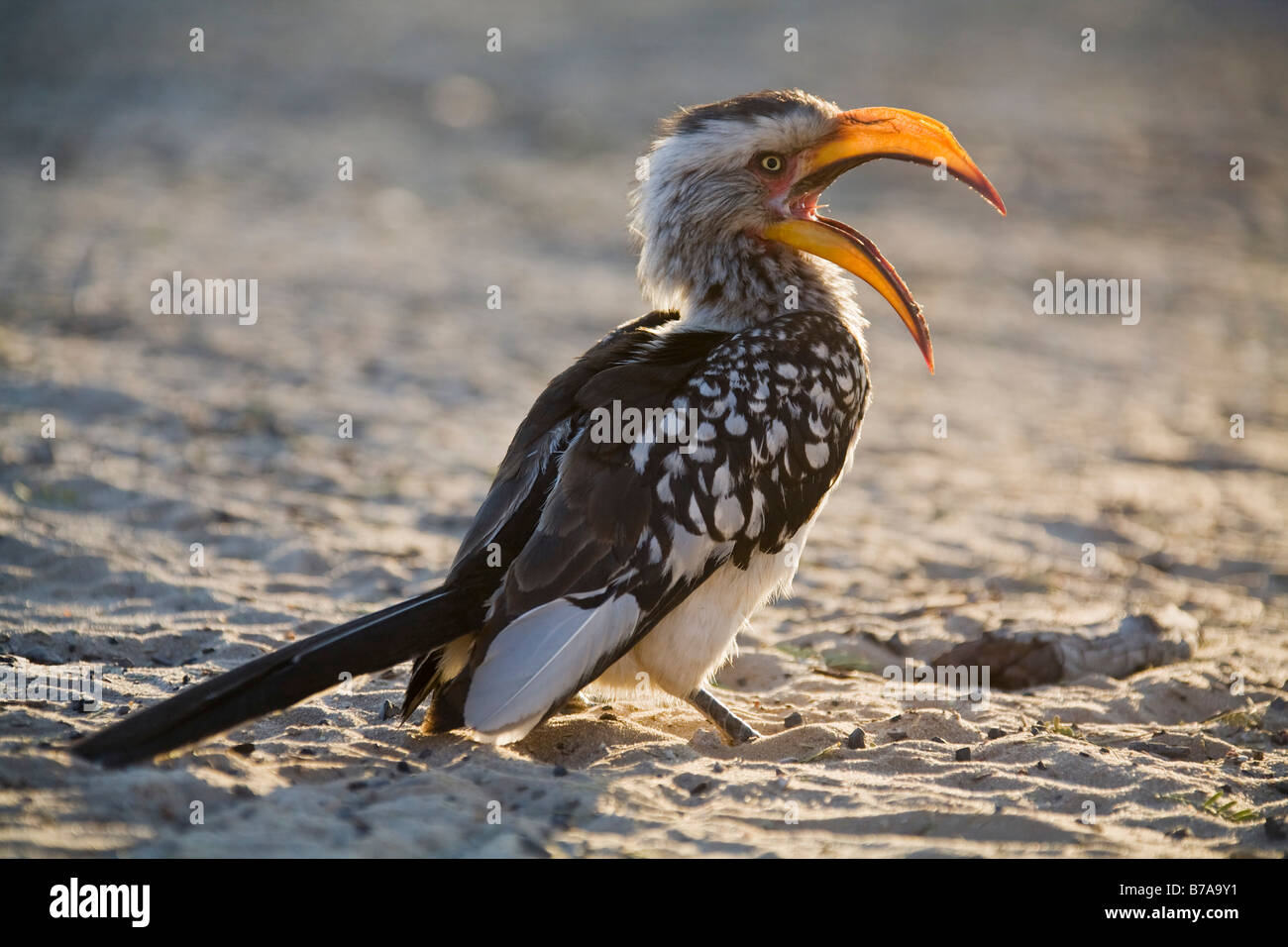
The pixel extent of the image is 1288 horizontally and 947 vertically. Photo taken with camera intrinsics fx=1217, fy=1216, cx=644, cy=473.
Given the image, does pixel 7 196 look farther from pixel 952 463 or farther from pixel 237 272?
pixel 952 463

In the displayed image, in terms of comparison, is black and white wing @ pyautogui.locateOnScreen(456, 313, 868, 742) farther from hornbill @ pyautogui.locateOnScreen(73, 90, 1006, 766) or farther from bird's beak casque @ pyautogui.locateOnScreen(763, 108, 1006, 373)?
bird's beak casque @ pyautogui.locateOnScreen(763, 108, 1006, 373)

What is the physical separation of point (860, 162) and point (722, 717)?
214 centimetres

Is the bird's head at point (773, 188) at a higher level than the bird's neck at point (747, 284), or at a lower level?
higher

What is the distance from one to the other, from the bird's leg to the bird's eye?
1964 mm

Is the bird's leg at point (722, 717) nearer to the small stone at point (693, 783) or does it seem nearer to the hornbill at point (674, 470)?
the hornbill at point (674, 470)

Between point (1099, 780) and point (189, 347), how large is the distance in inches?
284

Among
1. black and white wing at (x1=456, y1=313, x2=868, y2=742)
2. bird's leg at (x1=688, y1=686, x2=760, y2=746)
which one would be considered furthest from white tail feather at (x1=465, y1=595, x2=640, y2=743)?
bird's leg at (x1=688, y1=686, x2=760, y2=746)

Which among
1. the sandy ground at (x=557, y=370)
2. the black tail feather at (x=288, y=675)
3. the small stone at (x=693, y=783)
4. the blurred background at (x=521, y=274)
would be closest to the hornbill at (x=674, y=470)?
the black tail feather at (x=288, y=675)

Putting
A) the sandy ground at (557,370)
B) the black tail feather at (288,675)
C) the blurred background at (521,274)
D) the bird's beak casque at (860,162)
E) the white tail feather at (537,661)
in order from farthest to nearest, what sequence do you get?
the blurred background at (521,274) → the bird's beak casque at (860,162) → the white tail feather at (537,661) → the sandy ground at (557,370) → the black tail feather at (288,675)

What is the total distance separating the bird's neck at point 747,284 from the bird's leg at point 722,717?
4.49 ft

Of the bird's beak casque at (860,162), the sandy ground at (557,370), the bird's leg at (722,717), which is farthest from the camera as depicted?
the bird's beak casque at (860,162)

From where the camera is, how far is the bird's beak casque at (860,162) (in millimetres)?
4551

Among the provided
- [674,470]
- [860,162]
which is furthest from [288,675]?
[860,162]
